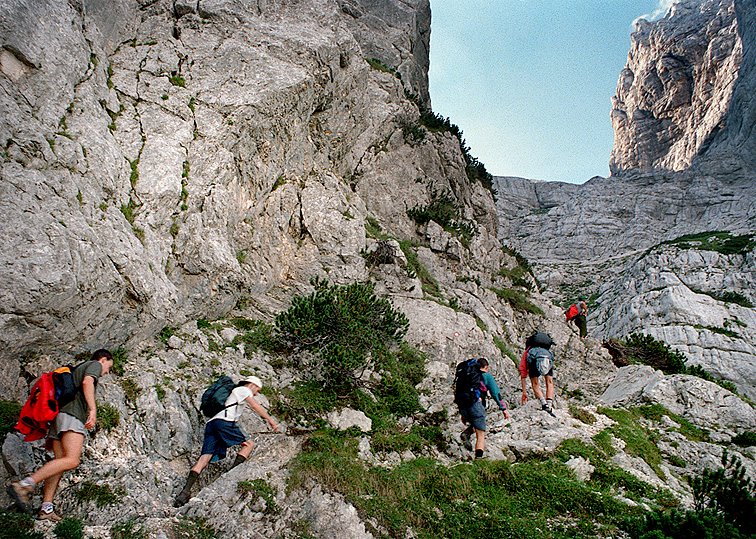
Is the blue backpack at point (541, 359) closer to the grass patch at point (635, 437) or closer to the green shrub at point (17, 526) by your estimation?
the grass patch at point (635, 437)

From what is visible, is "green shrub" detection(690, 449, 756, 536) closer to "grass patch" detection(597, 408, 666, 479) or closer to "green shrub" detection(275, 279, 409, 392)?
"grass patch" detection(597, 408, 666, 479)

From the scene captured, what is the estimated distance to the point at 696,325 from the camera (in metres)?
30.7

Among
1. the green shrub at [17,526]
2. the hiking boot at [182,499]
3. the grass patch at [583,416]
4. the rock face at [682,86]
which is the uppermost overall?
the rock face at [682,86]

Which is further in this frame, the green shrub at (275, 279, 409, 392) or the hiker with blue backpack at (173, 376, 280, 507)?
the green shrub at (275, 279, 409, 392)

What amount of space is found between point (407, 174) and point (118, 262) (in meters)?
18.4

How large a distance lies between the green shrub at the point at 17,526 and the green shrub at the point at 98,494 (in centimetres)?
81

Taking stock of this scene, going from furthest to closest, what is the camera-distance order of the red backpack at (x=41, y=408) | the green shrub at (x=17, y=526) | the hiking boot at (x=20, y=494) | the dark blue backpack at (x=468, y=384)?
the dark blue backpack at (x=468, y=384), the red backpack at (x=41, y=408), the hiking boot at (x=20, y=494), the green shrub at (x=17, y=526)

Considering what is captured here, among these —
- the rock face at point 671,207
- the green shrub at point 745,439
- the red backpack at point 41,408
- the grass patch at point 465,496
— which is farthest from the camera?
the rock face at point 671,207

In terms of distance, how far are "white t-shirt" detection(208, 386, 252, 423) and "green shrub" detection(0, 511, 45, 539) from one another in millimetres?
2550

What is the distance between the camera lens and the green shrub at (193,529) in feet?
18.2

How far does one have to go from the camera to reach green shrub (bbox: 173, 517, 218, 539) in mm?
5551

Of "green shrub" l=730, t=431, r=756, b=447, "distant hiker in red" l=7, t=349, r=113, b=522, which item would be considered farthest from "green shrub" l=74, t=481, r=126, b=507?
"green shrub" l=730, t=431, r=756, b=447

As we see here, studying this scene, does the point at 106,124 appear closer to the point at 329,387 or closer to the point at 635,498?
the point at 329,387

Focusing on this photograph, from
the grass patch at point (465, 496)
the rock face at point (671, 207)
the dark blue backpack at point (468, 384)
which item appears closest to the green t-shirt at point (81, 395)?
the grass patch at point (465, 496)
